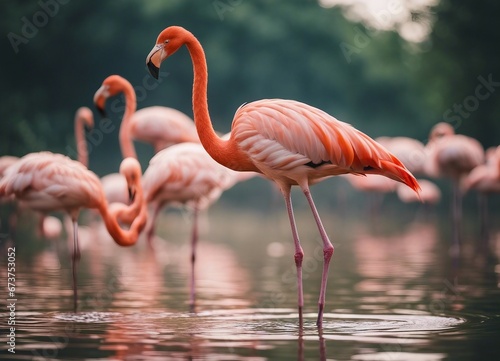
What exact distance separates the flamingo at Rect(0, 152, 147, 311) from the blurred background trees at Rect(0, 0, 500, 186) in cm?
1660

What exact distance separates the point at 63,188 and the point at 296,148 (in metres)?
2.30

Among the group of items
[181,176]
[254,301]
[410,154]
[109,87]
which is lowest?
Answer: [254,301]

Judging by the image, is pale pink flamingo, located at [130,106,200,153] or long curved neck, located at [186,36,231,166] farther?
pale pink flamingo, located at [130,106,200,153]

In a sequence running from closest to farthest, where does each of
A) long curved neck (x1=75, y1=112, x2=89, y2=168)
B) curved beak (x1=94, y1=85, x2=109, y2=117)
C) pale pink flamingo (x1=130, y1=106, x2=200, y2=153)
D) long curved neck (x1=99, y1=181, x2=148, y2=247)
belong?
long curved neck (x1=99, y1=181, x2=148, y2=247)
curved beak (x1=94, y1=85, x2=109, y2=117)
pale pink flamingo (x1=130, y1=106, x2=200, y2=153)
long curved neck (x1=75, y1=112, x2=89, y2=168)

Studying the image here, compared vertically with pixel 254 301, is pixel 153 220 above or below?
above

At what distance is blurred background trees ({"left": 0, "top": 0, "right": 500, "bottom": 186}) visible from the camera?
90.9ft

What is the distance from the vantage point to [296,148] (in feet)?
21.3

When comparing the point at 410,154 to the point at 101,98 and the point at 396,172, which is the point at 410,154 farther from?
the point at 396,172

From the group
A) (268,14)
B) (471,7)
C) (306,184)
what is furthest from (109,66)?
(306,184)

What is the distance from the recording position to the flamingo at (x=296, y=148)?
21.3 ft

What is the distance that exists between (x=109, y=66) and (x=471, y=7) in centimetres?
1485

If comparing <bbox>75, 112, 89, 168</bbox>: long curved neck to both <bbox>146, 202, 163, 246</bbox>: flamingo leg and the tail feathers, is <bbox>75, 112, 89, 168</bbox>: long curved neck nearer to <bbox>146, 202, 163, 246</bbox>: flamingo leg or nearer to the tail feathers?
<bbox>146, 202, 163, 246</bbox>: flamingo leg

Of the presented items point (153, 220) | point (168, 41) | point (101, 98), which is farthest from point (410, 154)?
point (168, 41)

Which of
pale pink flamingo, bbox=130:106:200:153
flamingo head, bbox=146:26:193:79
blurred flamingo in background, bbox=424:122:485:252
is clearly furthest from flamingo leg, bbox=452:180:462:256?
flamingo head, bbox=146:26:193:79
